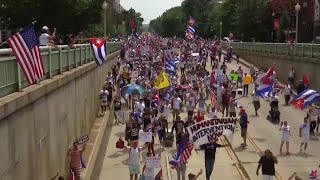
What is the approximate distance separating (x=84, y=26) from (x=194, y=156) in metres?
30.2

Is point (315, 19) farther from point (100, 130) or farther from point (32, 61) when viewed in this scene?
point (32, 61)

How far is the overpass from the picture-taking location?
112 ft

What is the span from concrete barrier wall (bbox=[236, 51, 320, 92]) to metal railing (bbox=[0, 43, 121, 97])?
14.1 meters

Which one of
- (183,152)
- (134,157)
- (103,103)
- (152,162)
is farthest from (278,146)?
(103,103)

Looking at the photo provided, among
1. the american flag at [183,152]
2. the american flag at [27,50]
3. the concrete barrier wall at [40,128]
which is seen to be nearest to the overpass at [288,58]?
the concrete barrier wall at [40,128]

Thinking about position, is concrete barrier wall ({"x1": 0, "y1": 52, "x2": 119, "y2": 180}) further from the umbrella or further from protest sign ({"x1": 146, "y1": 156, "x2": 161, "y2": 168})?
the umbrella

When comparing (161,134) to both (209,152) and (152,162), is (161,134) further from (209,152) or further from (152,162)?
(152,162)

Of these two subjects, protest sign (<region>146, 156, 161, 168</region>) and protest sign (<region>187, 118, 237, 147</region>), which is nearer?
protest sign (<region>146, 156, 161, 168</region>)

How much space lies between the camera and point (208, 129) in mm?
15375

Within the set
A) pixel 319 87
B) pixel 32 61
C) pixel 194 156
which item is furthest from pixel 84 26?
pixel 32 61

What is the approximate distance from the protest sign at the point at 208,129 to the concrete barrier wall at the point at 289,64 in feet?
59.8

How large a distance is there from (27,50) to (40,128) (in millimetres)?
2817

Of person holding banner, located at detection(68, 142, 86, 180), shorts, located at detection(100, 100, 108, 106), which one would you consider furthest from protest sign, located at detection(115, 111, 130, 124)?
person holding banner, located at detection(68, 142, 86, 180)

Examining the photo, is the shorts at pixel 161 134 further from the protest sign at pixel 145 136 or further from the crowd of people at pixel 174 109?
the protest sign at pixel 145 136
